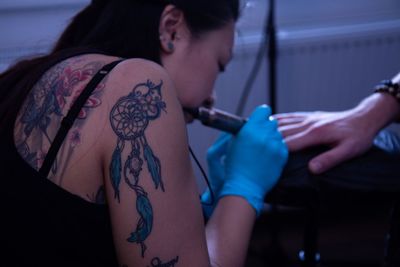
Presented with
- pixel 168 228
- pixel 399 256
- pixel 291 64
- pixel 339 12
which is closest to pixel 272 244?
pixel 291 64

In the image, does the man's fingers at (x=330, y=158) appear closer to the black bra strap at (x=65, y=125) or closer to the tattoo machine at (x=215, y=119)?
the tattoo machine at (x=215, y=119)

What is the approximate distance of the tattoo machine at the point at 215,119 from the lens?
866 millimetres

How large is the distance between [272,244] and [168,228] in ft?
3.73

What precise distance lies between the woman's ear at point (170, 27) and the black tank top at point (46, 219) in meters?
0.18

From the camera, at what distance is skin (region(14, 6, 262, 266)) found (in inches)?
21.5

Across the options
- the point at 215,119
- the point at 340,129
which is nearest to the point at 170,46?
the point at 215,119

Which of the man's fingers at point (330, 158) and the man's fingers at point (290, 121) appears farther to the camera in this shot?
the man's fingers at point (290, 121)

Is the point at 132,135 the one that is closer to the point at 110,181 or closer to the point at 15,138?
the point at 110,181

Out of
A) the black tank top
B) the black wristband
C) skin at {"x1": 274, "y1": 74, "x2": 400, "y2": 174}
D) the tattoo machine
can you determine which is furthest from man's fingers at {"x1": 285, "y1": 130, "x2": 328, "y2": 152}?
the black tank top

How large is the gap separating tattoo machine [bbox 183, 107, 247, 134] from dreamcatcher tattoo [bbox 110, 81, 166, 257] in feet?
1.01

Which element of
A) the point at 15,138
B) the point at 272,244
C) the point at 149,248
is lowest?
the point at 272,244

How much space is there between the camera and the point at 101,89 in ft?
Answer: 1.86

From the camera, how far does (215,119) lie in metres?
0.88

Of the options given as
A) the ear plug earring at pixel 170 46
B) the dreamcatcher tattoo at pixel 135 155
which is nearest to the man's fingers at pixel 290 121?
the ear plug earring at pixel 170 46
